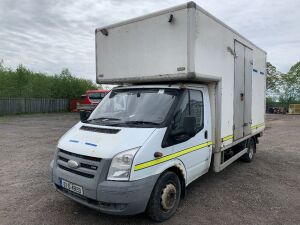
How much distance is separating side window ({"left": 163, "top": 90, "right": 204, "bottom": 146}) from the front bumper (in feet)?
2.49

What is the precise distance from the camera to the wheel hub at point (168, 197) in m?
3.95

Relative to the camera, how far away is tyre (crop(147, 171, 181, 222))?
379cm

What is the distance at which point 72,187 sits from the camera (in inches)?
148

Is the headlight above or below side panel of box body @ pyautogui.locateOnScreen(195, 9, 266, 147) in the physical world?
below

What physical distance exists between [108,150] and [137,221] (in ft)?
4.23

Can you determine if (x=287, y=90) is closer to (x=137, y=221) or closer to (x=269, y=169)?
(x=269, y=169)

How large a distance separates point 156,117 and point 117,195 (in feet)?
4.40

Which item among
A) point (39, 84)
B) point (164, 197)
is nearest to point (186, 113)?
point (164, 197)

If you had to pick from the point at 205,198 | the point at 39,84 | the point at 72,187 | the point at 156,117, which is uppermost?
the point at 39,84

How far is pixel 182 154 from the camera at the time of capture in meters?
4.31

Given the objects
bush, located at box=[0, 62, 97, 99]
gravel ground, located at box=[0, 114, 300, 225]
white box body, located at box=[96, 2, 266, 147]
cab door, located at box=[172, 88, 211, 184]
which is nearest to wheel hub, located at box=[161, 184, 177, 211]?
gravel ground, located at box=[0, 114, 300, 225]

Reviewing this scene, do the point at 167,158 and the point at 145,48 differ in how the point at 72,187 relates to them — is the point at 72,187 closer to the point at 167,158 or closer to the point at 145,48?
the point at 167,158

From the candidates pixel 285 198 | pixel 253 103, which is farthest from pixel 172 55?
pixel 253 103

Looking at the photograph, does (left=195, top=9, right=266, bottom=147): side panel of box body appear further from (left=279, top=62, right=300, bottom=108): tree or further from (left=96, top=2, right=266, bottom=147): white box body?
(left=279, top=62, right=300, bottom=108): tree
